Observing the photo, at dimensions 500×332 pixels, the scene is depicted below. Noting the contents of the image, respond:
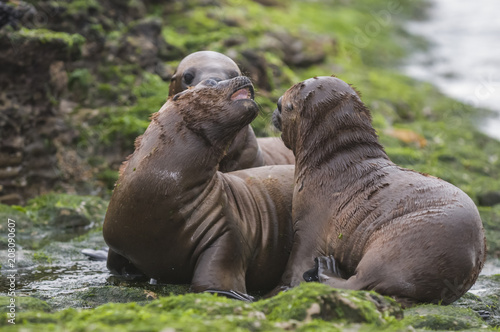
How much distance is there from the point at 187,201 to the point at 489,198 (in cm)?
775

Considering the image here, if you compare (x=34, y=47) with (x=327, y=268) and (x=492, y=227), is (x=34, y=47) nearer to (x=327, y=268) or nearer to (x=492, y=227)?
(x=327, y=268)

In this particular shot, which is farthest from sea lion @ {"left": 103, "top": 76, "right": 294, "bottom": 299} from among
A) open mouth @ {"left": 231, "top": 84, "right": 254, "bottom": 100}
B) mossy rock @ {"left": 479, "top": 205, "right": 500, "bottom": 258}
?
mossy rock @ {"left": 479, "top": 205, "right": 500, "bottom": 258}

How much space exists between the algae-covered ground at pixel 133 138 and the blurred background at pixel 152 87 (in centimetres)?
3

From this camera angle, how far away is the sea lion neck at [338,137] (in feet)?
22.3

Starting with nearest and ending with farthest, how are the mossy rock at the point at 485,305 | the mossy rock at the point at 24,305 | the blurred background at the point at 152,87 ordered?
the mossy rock at the point at 24,305, the mossy rock at the point at 485,305, the blurred background at the point at 152,87

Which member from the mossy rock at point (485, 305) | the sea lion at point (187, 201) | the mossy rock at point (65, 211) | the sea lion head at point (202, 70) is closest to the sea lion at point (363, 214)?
the mossy rock at point (485, 305)

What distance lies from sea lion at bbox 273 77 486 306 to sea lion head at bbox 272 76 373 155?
0.03 feet

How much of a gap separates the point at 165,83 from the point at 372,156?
307 inches

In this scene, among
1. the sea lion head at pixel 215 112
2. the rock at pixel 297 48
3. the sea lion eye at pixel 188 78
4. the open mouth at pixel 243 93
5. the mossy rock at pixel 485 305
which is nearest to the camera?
the mossy rock at pixel 485 305

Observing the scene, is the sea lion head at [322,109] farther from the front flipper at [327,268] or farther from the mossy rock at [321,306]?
the mossy rock at [321,306]

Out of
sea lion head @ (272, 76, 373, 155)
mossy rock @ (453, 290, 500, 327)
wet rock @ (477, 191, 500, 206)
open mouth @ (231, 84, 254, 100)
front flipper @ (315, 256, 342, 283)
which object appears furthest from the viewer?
wet rock @ (477, 191, 500, 206)

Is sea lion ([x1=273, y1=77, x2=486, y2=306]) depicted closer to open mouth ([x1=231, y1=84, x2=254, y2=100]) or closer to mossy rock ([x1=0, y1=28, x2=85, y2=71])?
open mouth ([x1=231, y1=84, x2=254, y2=100])

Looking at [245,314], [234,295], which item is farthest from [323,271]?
[245,314]

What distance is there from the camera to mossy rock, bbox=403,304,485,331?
15.6ft
